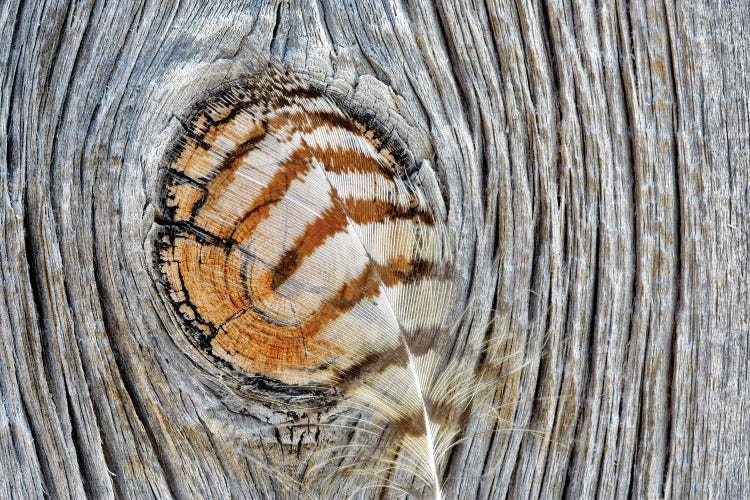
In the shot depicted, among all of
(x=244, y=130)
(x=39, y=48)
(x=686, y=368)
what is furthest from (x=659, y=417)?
(x=39, y=48)

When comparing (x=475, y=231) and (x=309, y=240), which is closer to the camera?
(x=309, y=240)

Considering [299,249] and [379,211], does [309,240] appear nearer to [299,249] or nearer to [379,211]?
[299,249]

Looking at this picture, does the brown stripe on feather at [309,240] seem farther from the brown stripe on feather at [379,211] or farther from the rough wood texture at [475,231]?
the rough wood texture at [475,231]

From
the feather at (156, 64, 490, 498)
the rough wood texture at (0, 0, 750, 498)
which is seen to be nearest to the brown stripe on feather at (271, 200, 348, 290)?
the feather at (156, 64, 490, 498)

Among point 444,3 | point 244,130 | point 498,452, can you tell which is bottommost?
point 498,452

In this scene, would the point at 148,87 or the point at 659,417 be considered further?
the point at 659,417

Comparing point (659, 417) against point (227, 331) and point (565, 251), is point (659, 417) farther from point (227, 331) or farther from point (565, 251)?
point (227, 331)

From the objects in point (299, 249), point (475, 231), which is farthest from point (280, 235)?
point (475, 231)
